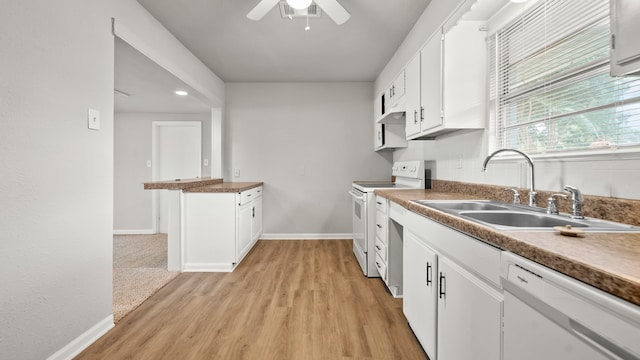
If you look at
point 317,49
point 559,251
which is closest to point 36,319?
point 559,251

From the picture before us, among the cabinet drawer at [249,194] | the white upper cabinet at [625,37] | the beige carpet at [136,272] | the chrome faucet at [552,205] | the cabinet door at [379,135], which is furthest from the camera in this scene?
the cabinet door at [379,135]

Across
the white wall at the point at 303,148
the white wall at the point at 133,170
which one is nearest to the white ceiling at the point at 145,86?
the white wall at the point at 133,170

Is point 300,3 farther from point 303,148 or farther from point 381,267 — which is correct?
point 303,148

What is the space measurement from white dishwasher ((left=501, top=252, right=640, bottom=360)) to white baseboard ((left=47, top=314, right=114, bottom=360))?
2109 mm

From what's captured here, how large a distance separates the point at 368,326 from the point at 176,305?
Result: 1493 mm

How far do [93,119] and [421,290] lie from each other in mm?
2205

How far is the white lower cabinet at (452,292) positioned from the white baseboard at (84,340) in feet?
6.41

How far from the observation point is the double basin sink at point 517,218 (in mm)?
942

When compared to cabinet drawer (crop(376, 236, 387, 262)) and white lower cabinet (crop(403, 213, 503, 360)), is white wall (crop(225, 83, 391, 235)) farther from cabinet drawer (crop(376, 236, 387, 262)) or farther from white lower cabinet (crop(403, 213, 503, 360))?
white lower cabinet (crop(403, 213, 503, 360))

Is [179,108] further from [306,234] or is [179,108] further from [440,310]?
[440,310]

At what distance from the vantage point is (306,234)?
14.3 feet

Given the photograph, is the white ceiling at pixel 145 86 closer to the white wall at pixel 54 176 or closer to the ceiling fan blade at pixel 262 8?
the white wall at pixel 54 176

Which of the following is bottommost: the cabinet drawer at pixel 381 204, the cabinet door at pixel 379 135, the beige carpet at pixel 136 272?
the beige carpet at pixel 136 272

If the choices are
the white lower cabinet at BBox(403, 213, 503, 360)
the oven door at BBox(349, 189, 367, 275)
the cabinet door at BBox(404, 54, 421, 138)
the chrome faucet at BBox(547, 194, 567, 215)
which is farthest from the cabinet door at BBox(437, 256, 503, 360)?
the oven door at BBox(349, 189, 367, 275)
